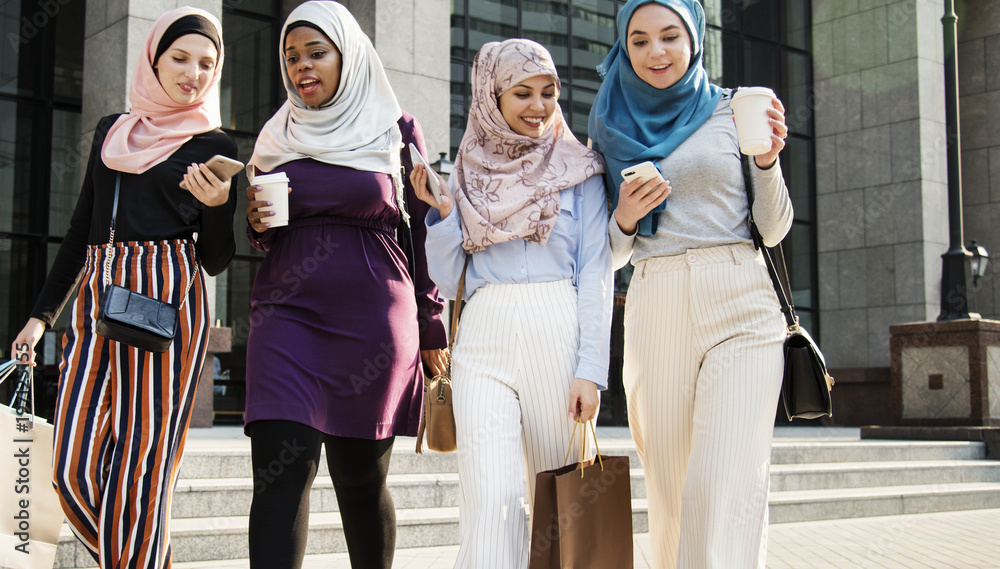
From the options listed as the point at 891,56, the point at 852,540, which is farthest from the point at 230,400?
the point at 891,56

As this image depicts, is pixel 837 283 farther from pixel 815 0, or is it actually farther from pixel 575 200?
pixel 575 200

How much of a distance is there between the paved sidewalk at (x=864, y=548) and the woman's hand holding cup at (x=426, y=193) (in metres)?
2.80

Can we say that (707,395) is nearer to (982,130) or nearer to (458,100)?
(458,100)

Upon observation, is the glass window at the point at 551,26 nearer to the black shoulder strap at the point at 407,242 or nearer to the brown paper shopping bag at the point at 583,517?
the black shoulder strap at the point at 407,242

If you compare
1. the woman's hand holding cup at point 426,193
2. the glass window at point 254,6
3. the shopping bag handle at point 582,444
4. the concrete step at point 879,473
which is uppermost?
the glass window at point 254,6

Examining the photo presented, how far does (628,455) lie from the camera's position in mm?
5320

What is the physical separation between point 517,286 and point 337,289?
2.09 ft

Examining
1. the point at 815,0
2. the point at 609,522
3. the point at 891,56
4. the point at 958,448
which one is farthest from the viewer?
the point at 815,0

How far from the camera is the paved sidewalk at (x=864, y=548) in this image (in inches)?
221

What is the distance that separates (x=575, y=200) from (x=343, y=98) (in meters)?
0.94

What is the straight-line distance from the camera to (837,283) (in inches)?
632

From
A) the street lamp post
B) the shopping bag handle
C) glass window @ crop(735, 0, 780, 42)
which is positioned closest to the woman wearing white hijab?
the shopping bag handle

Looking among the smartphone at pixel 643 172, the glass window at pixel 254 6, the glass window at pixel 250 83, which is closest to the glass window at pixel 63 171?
the glass window at pixel 250 83

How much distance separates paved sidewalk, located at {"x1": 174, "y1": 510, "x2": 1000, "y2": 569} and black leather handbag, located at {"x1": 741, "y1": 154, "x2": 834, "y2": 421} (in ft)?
8.80
